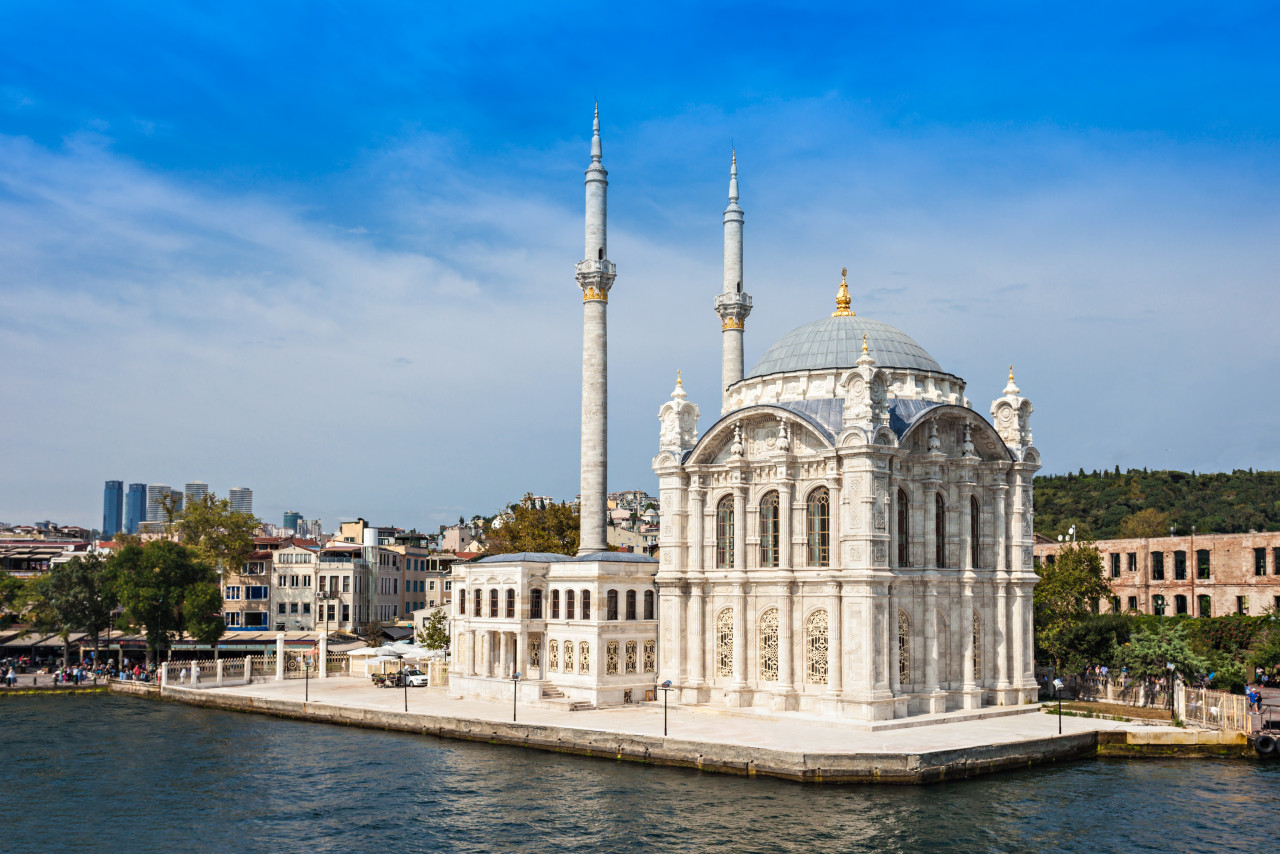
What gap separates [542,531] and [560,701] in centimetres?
2248

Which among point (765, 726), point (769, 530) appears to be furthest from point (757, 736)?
point (769, 530)

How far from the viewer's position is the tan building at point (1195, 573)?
206 ft

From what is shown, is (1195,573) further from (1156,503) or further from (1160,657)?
(1156,503)

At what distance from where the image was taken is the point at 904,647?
42.0m

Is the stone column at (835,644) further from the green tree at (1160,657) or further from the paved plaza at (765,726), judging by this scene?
the green tree at (1160,657)

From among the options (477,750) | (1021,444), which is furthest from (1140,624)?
(477,750)

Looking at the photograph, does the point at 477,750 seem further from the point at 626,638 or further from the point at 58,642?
the point at 58,642

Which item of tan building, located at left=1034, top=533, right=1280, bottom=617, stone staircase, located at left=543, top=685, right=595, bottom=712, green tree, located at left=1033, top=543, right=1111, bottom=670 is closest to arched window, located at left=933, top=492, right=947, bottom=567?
green tree, located at left=1033, top=543, right=1111, bottom=670

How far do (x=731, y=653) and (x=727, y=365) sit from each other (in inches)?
720

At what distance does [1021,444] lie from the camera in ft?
153

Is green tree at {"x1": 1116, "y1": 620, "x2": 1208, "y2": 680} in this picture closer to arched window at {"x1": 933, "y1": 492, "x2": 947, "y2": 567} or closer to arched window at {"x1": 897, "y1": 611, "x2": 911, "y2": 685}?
arched window at {"x1": 933, "y1": 492, "x2": 947, "y2": 567}

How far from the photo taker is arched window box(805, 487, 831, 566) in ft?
139

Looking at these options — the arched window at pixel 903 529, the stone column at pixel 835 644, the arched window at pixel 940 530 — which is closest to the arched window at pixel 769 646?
the stone column at pixel 835 644

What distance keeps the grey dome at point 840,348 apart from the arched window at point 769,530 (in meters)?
5.41
